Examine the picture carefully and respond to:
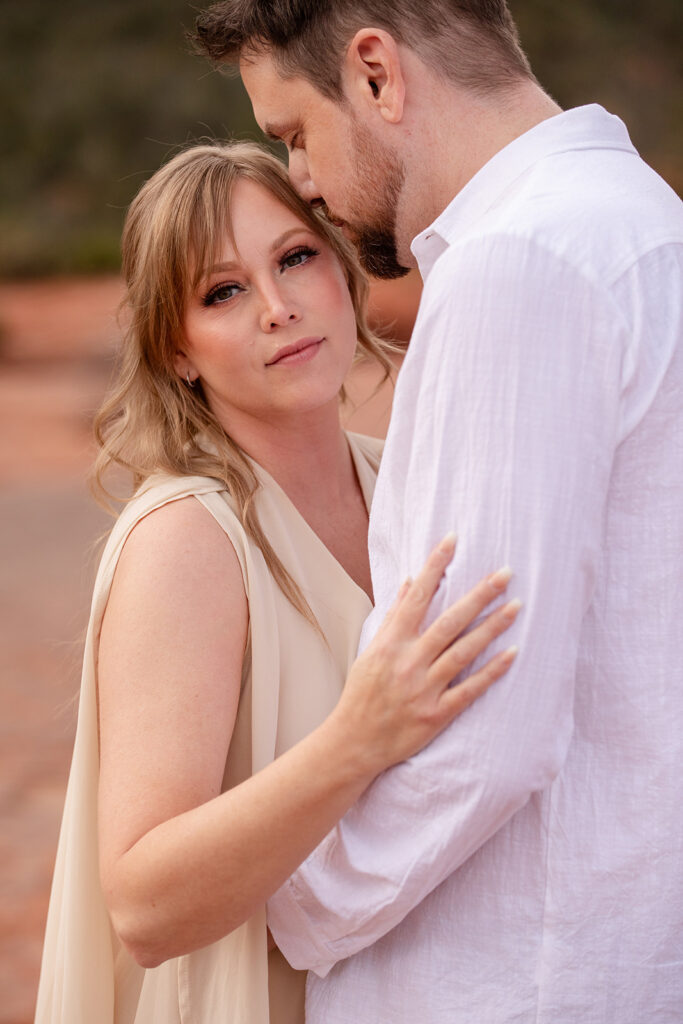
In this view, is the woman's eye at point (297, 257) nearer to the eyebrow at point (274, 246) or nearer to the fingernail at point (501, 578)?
the eyebrow at point (274, 246)

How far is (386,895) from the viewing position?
1.54 m

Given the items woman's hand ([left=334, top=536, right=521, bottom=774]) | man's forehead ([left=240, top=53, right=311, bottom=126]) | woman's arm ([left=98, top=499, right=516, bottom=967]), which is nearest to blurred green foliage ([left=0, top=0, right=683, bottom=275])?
man's forehead ([left=240, top=53, right=311, bottom=126])

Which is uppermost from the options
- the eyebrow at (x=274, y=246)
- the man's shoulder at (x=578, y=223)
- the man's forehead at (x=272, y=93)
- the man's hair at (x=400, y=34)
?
the man's hair at (x=400, y=34)

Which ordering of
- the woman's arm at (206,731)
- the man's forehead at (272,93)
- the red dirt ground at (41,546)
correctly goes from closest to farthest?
1. the woman's arm at (206,731)
2. the man's forehead at (272,93)
3. the red dirt ground at (41,546)

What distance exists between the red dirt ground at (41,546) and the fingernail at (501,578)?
1.28 meters

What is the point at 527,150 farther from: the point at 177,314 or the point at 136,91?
the point at 136,91

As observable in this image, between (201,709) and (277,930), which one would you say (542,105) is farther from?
(277,930)

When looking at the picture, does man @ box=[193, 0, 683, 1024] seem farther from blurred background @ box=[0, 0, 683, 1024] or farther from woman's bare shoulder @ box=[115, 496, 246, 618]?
blurred background @ box=[0, 0, 683, 1024]

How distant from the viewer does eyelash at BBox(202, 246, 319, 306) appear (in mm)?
2238

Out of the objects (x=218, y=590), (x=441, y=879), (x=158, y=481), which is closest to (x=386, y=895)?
(x=441, y=879)

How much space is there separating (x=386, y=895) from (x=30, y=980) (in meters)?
3.30

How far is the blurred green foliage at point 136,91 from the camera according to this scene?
21141 millimetres

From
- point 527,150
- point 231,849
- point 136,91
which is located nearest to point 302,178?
point 527,150

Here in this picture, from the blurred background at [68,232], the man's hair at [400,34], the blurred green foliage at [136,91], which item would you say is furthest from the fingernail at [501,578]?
the blurred green foliage at [136,91]
